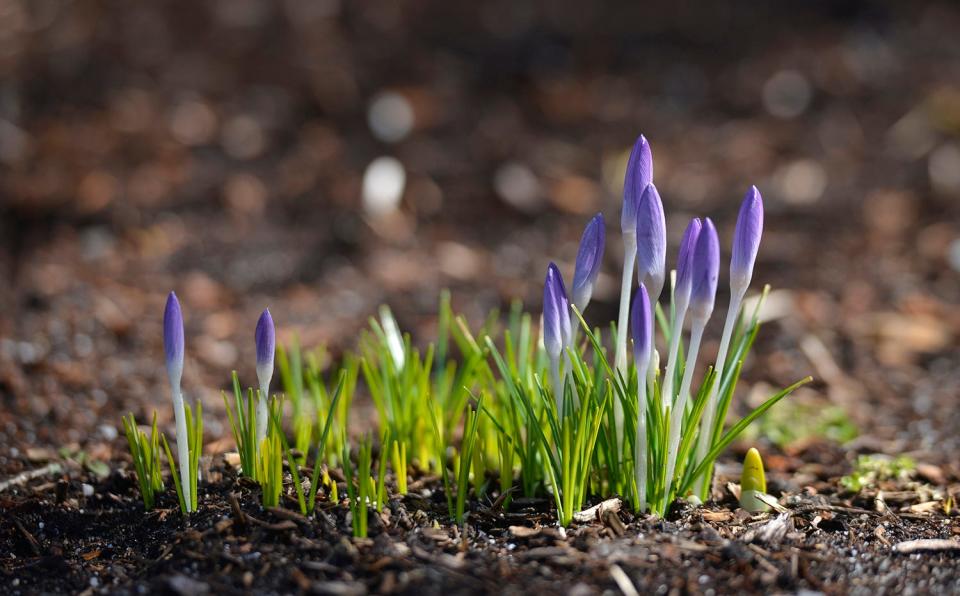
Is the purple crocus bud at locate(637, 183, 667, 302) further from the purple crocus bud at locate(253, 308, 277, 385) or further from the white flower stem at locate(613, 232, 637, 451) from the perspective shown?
the purple crocus bud at locate(253, 308, 277, 385)

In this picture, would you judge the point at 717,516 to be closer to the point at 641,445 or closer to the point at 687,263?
the point at 641,445

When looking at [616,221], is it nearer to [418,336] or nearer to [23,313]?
[418,336]

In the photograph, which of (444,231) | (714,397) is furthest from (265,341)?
(444,231)

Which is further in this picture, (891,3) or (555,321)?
(891,3)

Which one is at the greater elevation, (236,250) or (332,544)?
(236,250)

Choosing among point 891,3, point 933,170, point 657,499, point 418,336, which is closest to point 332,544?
point 657,499

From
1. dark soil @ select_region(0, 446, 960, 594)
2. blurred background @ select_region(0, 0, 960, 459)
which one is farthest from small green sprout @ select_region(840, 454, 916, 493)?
blurred background @ select_region(0, 0, 960, 459)

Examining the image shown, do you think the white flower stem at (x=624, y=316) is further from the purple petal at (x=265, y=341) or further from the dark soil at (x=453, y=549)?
the purple petal at (x=265, y=341)
